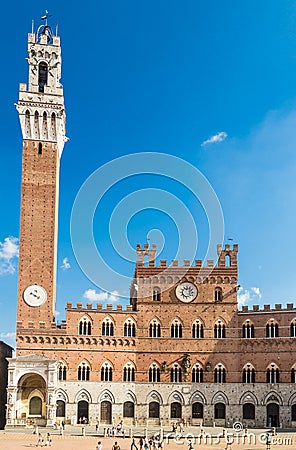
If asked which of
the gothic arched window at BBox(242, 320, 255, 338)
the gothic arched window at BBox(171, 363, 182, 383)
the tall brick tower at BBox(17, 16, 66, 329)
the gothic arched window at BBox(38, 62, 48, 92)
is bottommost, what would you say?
the gothic arched window at BBox(171, 363, 182, 383)

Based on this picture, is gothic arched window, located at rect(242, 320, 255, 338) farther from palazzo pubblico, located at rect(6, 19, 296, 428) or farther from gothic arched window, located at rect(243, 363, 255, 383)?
gothic arched window, located at rect(243, 363, 255, 383)

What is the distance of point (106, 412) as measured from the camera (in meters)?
62.8

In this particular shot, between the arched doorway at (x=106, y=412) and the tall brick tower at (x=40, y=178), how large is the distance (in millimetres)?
9762

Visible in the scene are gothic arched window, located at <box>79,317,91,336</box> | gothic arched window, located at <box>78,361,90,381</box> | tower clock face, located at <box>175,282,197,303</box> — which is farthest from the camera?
tower clock face, located at <box>175,282,197,303</box>

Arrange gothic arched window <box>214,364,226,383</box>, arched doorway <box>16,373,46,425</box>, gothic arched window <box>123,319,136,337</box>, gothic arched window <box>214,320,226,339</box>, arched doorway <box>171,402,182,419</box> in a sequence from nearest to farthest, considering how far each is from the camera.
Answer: arched doorway <box>16,373,46,425</box> < arched doorway <box>171,402,182,419</box> < gothic arched window <box>214,364,226,383</box> < gothic arched window <box>123,319,136,337</box> < gothic arched window <box>214,320,226,339</box>

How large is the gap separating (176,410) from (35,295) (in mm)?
18511

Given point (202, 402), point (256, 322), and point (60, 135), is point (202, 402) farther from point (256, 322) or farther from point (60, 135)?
point (60, 135)

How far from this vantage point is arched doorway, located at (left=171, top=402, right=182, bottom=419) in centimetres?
6353

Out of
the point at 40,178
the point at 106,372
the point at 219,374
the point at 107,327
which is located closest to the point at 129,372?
A: the point at 106,372

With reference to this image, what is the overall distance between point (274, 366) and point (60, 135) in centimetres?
3351

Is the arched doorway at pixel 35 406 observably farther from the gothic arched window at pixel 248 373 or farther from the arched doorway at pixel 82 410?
the gothic arched window at pixel 248 373

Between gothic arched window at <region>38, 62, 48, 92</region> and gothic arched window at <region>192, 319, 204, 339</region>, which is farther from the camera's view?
gothic arched window at <region>38, 62, 48, 92</region>

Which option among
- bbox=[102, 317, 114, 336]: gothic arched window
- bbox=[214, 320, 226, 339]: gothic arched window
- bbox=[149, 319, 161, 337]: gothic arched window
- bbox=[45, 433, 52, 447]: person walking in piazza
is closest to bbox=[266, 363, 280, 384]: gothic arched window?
bbox=[214, 320, 226, 339]: gothic arched window

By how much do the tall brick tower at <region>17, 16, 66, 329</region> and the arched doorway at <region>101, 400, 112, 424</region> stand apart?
976 centimetres
